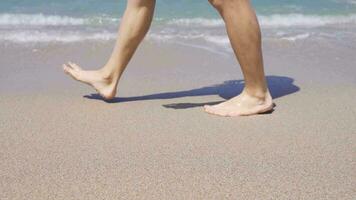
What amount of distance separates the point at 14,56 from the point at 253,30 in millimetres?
1745

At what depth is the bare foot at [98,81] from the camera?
111 inches

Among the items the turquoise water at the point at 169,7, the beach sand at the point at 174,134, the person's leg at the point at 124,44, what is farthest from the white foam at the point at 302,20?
the person's leg at the point at 124,44

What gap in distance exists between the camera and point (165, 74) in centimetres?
344

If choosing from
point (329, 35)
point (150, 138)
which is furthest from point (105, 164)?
point (329, 35)

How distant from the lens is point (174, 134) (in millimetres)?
2342

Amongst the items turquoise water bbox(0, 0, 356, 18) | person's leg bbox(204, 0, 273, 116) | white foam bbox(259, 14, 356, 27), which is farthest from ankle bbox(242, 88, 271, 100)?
turquoise water bbox(0, 0, 356, 18)

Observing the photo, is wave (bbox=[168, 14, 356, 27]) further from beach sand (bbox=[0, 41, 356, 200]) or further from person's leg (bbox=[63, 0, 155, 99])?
person's leg (bbox=[63, 0, 155, 99])

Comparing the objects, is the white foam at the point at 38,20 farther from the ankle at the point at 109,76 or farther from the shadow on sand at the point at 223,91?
the ankle at the point at 109,76

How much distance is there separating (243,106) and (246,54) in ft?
0.74

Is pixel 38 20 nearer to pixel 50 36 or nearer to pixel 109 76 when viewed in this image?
pixel 50 36

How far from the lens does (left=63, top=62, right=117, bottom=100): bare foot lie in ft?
9.25

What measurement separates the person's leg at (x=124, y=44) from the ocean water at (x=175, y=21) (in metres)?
1.43

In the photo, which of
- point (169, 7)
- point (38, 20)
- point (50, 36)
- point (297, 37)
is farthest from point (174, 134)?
point (169, 7)

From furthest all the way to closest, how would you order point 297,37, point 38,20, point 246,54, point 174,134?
point 38,20 < point 297,37 < point 246,54 < point 174,134
